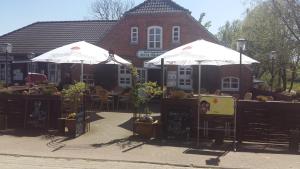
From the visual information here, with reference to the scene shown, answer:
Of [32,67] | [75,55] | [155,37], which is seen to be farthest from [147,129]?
[32,67]

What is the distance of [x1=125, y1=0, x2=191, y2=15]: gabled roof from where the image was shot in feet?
92.4

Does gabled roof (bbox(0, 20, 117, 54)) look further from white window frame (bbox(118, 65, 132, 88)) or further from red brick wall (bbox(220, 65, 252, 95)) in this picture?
red brick wall (bbox(220, 65, 252, 95))

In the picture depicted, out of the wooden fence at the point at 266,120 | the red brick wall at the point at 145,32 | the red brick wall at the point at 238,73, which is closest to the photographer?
the wooden fence at the point at 266,120

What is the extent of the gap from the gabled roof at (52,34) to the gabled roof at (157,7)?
5457 mm

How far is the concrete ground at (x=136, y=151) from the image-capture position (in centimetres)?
1079

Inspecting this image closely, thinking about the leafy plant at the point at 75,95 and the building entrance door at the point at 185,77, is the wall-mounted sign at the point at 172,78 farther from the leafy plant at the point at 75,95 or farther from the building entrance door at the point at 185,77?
the leafy plant at the point at 75,95

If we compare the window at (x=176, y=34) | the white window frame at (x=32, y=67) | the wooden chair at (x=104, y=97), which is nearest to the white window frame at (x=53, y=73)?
the white window frame at (x=32, y=67)

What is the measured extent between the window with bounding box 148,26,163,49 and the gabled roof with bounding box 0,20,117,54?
19.9 ft

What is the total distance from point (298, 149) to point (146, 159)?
13.6 feet

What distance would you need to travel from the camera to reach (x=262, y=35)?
3775 centimetres

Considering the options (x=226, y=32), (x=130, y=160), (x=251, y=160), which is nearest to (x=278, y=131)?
(x=251, y=160)

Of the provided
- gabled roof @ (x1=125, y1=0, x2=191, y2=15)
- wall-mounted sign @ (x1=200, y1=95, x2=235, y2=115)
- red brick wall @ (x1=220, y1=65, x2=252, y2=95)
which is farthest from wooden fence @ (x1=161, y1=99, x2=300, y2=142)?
gabled roof @ (x1=125, y1=0, x2=191, y2=15)

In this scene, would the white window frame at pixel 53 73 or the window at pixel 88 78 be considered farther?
the white window frame at pixel 53 73

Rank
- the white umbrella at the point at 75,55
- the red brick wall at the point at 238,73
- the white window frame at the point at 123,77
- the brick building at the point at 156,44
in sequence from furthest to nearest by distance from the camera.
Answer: the white window frame at the point at 123,77, the brick building at the point at 156,44, the red brick wall at the point at 238,73, the white umbrella at the point at 75,55
